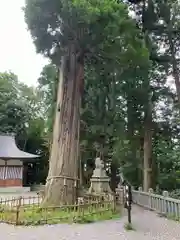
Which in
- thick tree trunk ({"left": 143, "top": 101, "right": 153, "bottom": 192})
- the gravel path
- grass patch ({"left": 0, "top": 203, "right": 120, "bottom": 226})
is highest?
thick tree trunk ({"left": 143, "top": 101, "right": 153, "bottom": 192})

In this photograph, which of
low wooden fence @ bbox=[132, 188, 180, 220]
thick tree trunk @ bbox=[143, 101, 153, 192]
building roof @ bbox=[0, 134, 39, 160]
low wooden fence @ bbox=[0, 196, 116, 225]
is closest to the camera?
low wooden fence @ bbox=[0, 196, 116, 225]

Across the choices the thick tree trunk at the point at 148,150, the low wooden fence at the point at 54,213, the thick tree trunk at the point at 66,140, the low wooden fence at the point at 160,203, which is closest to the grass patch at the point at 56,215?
the low wooden fence at the point at 54,213

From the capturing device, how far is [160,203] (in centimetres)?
1077

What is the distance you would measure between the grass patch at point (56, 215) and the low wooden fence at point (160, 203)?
182 cm

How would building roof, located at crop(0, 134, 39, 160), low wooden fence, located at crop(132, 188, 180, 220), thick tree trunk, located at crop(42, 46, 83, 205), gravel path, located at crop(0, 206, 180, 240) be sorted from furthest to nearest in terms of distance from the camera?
building roof, located at crop(0, 134, 39, 160) → thick tree trunk, located at crop(42, 46, 83, 205) → low wooden fence, located at crop(132, 188, 180, 220) → gravel path, located at crop(0, 206, 180, 240)

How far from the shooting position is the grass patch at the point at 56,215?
7.79 m

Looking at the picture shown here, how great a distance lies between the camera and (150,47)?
14812mm

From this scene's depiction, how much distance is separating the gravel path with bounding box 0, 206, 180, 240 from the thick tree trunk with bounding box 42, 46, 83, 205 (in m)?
2.79

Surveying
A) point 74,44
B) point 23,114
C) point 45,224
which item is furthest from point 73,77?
point 23,114

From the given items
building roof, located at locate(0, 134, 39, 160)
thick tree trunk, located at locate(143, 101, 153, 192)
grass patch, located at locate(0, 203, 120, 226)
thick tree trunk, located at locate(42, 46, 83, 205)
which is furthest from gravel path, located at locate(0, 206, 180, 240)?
building roof, located at locate(0, 134, 39, 160)

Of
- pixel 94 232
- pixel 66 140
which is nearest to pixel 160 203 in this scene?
pixel 66 140

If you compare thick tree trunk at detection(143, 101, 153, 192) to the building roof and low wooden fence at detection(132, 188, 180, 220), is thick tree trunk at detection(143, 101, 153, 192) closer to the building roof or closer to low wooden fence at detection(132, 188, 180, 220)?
low wooden fence at detection(132, 188, 180, 220)

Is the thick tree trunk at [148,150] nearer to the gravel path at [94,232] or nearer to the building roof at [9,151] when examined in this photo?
the gravel path at [94,232]

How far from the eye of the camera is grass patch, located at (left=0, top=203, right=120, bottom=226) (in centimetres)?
779
